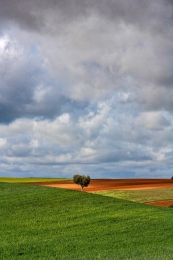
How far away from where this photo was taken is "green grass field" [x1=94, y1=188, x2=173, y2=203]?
6038cm

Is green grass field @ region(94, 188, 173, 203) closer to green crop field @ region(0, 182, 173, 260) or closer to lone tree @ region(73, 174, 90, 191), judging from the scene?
lone tree @ region(73, 174, 90, 191)

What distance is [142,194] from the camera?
2544 inches

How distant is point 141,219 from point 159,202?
2389 centimetres

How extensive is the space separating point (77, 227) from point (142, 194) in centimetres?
3537

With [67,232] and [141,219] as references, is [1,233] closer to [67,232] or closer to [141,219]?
[67,232]

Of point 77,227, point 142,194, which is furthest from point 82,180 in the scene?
point 77,227

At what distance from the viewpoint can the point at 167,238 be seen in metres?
27.9

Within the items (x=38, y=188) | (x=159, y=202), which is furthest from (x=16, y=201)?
(x=159, y=202)

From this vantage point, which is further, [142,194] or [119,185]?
[119,185]

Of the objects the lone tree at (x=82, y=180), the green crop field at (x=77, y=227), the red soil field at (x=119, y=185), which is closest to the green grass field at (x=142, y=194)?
the red soil field at (x=119, y=185)

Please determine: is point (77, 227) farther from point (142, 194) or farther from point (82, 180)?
point (82, 180)

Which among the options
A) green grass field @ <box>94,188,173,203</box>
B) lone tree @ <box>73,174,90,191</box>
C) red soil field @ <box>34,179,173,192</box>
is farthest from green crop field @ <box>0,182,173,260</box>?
red soil field @ <box>34,179,173,192</box>

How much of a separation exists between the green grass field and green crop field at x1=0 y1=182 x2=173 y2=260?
18.0 metres

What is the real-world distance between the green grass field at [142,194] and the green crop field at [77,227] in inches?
710
